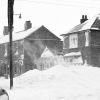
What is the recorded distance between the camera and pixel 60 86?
17.2 meters

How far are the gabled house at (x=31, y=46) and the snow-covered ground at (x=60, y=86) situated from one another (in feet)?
85.3

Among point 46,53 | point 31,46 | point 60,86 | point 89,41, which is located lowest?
point 60,86

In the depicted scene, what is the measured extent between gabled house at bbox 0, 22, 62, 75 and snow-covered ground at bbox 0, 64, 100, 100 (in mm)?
25986

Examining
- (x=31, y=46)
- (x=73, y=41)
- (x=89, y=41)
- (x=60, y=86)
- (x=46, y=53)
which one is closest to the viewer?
(x=60, y=86)

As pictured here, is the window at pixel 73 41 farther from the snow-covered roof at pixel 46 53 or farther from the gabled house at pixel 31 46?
the gabled house at pixel 31 46

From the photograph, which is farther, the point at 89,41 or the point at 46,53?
the point at 46,53

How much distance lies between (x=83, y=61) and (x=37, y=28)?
13650 millimetres

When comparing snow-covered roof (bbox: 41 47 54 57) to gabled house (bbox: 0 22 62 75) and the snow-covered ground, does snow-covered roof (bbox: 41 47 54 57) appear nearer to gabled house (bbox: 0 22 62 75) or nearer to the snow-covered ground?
gabled house (bbox: 0 22 62 75)

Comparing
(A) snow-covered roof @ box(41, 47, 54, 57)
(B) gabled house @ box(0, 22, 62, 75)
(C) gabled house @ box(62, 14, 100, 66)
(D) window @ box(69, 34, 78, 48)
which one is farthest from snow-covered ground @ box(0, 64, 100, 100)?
(B) gabled house @ box(0, 22, 62, 75)

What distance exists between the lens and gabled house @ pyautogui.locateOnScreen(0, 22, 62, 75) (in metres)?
48.0

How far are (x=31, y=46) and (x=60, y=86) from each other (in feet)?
107

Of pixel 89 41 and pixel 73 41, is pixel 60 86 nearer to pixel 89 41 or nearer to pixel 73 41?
pixel 89 41

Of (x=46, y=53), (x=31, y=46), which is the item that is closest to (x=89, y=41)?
(x=46, y=53)

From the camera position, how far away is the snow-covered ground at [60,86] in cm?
1361
